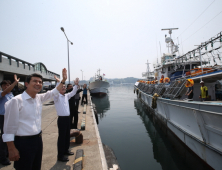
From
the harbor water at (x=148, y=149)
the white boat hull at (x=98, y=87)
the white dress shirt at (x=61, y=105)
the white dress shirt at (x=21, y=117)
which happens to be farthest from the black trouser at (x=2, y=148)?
the white boat hull at (x=98, y=87)

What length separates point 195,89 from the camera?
8.31 meters

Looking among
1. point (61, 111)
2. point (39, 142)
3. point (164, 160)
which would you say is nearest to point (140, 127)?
point (164, 160)

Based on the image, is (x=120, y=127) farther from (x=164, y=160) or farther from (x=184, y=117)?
(x=184, y=117)

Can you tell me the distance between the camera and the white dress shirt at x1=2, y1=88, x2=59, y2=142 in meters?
1.78

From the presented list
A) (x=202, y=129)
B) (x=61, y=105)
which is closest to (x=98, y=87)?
→ (x=202, y=129)

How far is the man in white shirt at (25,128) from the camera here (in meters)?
1.79

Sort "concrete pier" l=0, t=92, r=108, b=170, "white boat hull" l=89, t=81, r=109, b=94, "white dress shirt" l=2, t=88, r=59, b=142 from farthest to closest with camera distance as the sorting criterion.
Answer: "white boat hull" l=89, t=81, r=109, b=94 → "concrete pier" l=0, t=92, r=108, b=170 → "white dress shirt" l=2, t=88, r=59, b=142

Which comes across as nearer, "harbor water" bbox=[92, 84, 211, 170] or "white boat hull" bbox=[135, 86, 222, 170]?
"white boat hull" bbox=[135, 86, 222, 170]

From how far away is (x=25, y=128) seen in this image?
197 centimetres

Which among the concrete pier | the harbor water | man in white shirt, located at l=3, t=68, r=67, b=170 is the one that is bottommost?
the harbor water

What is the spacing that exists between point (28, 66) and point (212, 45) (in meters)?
22.2

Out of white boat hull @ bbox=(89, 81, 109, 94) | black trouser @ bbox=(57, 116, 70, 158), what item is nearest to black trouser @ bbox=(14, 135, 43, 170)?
black trouser @ bbox=(57, 116, 70, 158)

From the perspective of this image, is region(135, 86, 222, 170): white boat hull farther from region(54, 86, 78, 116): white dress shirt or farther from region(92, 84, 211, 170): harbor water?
region(54, 86, 78, 116): white dress shirt

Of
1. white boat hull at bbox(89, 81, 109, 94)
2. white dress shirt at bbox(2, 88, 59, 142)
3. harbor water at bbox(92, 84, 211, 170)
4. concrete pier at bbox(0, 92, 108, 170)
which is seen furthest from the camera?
white boat hull at bbox(89, 81, 109, 94)
